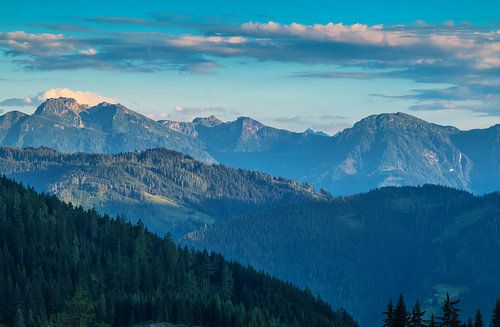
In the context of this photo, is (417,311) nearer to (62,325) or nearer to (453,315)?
(453,315)

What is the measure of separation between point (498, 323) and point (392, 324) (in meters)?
26.6

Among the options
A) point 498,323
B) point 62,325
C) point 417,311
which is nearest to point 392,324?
point 417,311

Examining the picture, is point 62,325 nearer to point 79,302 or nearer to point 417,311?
point 79,302

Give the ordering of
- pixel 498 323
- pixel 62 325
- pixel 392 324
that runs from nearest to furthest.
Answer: pixel 392 324
pixel 498 323
pixel 62 325

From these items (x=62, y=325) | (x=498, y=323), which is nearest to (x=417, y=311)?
(x=498, y=323)

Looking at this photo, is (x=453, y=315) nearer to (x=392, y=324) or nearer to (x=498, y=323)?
(x=392, y=324)

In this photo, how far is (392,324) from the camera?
127 metres

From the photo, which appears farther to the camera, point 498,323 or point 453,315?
point 498,323

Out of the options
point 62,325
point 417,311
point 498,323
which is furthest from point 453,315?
point 62,325

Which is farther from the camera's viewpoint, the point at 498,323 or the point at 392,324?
the point at 498,323

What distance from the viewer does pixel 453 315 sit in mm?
127375

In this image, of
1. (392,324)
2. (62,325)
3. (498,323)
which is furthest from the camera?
(62,325)

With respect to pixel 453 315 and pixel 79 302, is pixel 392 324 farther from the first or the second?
pixel 79 302

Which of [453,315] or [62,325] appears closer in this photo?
[453,315]
